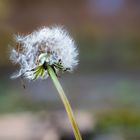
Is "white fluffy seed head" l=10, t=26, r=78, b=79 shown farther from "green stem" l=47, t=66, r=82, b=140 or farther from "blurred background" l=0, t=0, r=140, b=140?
"blurred background" l=0, t=0, r=140, b=140

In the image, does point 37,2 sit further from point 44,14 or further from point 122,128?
point 122,128

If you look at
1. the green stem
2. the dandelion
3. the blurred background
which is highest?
the blurred background

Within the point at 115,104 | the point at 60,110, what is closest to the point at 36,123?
the point at 60,110

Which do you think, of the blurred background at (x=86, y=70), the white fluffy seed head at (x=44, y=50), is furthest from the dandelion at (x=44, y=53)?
the blurred background at (x=86, y=70)

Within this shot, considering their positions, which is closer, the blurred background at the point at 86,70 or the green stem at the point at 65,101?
the green stem at the point at 65,101

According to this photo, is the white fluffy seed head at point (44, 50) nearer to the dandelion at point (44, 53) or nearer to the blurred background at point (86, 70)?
the dandelion at point (44, 53)

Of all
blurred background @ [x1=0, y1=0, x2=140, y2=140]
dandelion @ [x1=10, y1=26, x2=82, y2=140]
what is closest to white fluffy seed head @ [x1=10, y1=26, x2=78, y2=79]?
dandelion @ [x1=10, y1=26, x2=82, y2=140]

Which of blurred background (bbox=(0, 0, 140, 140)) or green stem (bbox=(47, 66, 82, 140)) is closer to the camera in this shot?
green stem (bbox=(47, 66, 82, 140))

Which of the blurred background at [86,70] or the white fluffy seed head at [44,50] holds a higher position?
the blurred background at [86,70]

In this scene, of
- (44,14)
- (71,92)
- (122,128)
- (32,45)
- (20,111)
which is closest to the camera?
(32,45)
